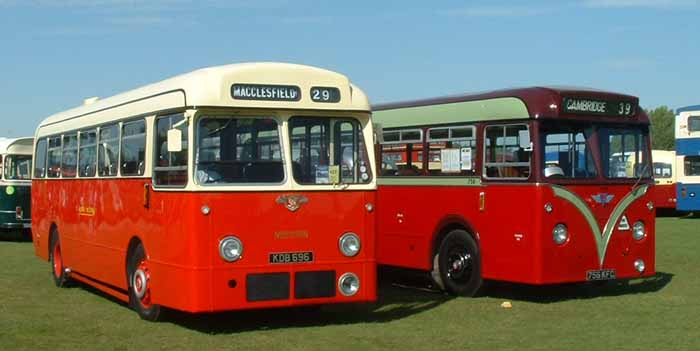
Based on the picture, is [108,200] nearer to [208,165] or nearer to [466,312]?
[208,165]

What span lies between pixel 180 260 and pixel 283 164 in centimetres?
146

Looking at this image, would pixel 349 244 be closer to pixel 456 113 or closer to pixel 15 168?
pixel 456 113

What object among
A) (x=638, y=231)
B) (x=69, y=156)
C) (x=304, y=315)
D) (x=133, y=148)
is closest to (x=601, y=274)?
(x=638, y=231)

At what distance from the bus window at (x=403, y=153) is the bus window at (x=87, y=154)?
180 inches

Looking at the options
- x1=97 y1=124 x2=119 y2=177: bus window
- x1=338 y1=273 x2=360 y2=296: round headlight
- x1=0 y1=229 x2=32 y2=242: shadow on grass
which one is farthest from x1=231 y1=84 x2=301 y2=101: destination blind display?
x1=0 y1=229 x2=32 y2=242: shadow on grass

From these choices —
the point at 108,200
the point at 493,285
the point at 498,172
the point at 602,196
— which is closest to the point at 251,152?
the point at 108,200

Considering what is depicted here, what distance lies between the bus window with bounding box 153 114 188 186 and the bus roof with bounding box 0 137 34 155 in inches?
691

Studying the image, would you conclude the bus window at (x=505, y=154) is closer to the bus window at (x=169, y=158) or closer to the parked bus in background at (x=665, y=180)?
the bus window at (x=169, y=158)

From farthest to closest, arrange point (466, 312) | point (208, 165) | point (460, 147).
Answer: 1. point (460, 147)
2. point (466, 312)
3. point (208, 165)

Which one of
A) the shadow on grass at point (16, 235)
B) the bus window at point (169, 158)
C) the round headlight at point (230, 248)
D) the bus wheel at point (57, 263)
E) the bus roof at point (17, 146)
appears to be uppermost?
the bus roof at point (17, 146)

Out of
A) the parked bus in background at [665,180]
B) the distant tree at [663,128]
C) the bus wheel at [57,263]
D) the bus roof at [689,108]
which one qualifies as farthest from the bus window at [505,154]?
the distant tree at [663,128]

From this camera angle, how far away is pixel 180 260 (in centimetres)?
1156

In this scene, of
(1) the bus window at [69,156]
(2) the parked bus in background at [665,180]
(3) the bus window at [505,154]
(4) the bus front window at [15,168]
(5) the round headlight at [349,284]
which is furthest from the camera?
(2) the parked bus in background at [665,180]

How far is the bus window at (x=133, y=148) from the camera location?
12742 millimetres
